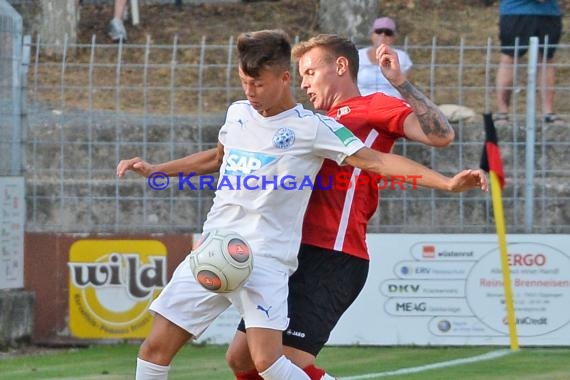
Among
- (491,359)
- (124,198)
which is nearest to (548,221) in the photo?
(491,359)

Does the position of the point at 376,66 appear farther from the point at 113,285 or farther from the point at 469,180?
the point at 469,180

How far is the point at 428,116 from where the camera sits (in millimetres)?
6027

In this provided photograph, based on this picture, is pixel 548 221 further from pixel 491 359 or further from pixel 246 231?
pixel 246 231

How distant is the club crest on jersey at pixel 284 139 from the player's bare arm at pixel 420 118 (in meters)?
0.52

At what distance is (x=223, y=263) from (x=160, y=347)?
54 cm

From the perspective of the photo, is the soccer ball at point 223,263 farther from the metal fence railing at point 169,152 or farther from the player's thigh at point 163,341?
the metal fence railing at point 169,152

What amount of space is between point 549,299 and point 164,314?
466 cm

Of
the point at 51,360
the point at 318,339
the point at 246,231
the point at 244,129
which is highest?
the point at 244,129

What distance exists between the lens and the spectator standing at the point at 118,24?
1608 centimetres

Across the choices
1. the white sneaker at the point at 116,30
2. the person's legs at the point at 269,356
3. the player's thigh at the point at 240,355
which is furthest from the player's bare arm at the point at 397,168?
Result: the white sneaker at the point at 116,30

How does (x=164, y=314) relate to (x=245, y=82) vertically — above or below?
below

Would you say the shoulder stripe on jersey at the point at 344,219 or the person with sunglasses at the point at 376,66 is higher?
the person with sunglasses at the point at 376,66

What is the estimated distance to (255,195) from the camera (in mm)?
5902

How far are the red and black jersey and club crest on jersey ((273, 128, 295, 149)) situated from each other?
29 centimetres
